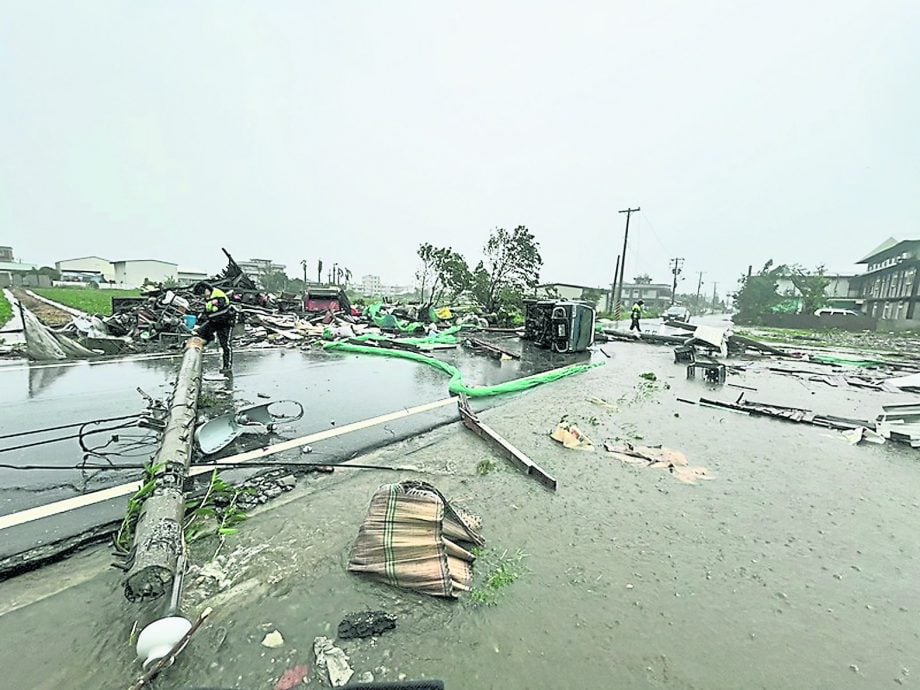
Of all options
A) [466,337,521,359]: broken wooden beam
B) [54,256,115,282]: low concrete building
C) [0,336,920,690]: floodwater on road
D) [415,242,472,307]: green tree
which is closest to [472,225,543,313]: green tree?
[415,242,472,307]: green tree

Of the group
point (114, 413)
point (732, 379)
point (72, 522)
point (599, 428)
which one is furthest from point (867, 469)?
point (114, 413)

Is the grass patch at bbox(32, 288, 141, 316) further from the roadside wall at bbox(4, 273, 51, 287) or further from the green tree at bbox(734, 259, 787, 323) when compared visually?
the green tree at bbox(734, 259, 787, 323)

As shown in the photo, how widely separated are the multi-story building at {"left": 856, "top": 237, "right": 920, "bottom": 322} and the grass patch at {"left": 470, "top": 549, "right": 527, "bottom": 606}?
44.2 m

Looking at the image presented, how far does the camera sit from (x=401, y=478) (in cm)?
387

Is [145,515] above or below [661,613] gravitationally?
above

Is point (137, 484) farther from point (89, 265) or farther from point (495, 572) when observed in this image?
point (89, 265)

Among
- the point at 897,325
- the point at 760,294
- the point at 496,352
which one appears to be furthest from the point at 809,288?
the point at 496,352

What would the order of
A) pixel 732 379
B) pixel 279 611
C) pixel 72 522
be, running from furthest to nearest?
pixel 732 379, pixel 72 522, pixel 279 611

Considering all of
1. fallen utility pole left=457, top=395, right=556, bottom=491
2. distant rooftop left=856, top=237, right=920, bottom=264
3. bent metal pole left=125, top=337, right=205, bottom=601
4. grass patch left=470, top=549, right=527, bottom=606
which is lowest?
grass patch left=470, top=549, right=527, bottom=606

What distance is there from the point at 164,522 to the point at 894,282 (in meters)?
53.5

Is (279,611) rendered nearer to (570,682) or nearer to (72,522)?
(570,682)

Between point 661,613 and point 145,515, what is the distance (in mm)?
3202

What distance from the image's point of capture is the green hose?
291 inches

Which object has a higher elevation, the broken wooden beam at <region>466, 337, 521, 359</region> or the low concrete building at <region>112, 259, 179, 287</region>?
the low concrete building at <region>112, 259, 179, 287</region>
